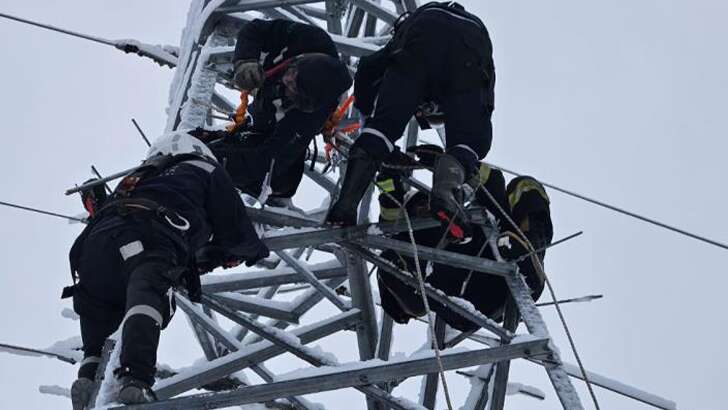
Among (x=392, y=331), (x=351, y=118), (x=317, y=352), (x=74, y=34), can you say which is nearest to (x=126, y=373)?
(x=317, y=352)

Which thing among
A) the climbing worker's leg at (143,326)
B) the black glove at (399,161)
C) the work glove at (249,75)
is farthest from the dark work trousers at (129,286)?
the black glove at (399,161)

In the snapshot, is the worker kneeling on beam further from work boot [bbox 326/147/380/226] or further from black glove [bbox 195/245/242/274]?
black glove [bbox 195/245/242/274]

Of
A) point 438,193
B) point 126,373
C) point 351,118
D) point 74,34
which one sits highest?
point 74,34

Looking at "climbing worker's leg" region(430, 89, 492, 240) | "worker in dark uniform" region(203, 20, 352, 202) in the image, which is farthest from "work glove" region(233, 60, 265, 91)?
"climbing worker's leg" region(430, 89, 492, 240)

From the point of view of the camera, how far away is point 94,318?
18.4ft

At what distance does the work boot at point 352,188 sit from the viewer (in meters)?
6.69

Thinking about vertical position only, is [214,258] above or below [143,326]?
above

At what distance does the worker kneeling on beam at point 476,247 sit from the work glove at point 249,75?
99 cm

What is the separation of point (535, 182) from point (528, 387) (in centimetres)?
253

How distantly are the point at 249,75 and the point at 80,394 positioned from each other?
2.55 metres

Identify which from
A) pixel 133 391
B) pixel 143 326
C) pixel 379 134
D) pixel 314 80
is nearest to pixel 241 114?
pixel 314 80

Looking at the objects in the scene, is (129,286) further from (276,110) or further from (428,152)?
(428,152)

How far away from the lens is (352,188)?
673 centimetres

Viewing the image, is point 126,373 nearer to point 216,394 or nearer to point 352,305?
point 216,394
